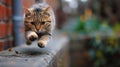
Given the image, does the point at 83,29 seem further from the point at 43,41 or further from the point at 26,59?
the point at 26,59

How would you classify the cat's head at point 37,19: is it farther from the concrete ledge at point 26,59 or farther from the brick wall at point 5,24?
the brick wall at point 5,24

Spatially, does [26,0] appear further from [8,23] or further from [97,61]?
[97,61]

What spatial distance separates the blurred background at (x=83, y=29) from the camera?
8.65 feet

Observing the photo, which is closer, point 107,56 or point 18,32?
point 18,32

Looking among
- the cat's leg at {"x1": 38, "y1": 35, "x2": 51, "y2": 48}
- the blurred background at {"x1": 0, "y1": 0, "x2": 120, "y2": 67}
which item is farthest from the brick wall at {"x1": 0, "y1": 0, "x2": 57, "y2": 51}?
the cat's leg at {"x1": 38, "y1": 35, "x2": 51, "y2": 48}

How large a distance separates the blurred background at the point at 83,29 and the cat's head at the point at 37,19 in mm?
507

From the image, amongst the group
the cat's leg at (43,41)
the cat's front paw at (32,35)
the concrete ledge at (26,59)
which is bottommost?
the concrete ledge at (26,59)

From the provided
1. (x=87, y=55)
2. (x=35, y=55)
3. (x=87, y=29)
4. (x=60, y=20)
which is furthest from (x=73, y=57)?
(x=35, y=55)

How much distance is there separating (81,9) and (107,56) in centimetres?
433

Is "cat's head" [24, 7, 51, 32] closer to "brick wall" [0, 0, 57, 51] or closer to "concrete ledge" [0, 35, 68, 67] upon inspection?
"concrete ledge" [0, 35, 68, 67]

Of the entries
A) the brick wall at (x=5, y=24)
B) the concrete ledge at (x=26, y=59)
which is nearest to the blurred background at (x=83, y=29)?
the brick wall at (x=5, y=24)

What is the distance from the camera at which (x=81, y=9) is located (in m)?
10.4

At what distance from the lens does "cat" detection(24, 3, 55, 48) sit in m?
1.86

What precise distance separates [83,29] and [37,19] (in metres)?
5.94
